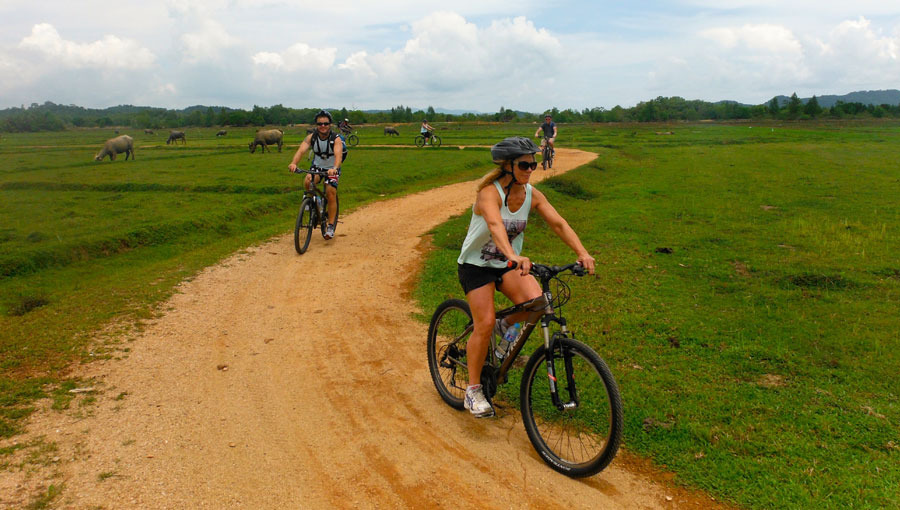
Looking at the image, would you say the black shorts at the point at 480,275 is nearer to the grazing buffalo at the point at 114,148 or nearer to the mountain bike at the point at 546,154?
the mountain bike at the point at 546,154

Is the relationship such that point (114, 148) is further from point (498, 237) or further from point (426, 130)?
point (498, 237)

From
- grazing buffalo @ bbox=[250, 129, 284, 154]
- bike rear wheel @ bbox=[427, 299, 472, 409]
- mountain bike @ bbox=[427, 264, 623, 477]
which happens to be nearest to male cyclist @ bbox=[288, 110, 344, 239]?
bike rear wheel @ bbox=[427, 299, 472, 409]

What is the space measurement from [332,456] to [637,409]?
8.38 ft

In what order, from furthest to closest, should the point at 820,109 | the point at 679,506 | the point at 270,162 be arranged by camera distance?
the point at 820,109 → the point at 270,162 → the point at 679,506

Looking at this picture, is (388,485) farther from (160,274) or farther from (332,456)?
(160,274)

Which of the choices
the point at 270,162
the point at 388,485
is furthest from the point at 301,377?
the point at 270,162

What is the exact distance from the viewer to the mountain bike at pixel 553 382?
3654 millimetres

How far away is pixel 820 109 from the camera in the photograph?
264 feet

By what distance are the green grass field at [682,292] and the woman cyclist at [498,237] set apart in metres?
1.43

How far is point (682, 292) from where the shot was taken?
324 inches

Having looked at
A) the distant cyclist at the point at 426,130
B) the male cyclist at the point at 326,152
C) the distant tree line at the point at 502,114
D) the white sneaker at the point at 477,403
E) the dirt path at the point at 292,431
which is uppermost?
the distant tree line at the point at 502,114

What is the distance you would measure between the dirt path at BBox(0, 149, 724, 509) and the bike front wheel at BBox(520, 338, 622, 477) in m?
0.16

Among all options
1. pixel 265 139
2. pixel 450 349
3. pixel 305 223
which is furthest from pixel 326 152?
pixel 265 139

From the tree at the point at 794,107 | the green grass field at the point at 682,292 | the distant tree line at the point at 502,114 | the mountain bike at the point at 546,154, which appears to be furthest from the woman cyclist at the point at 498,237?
the tree at the point at 794,107
